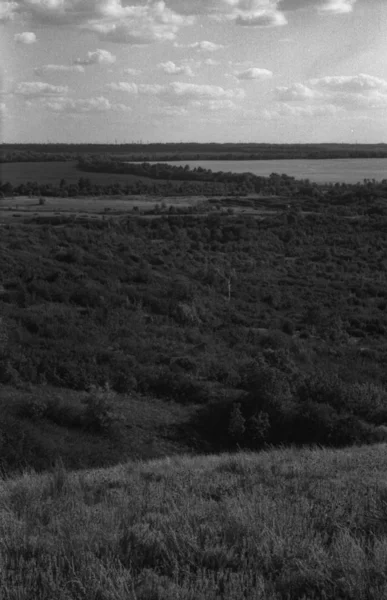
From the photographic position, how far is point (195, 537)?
4.64 meters

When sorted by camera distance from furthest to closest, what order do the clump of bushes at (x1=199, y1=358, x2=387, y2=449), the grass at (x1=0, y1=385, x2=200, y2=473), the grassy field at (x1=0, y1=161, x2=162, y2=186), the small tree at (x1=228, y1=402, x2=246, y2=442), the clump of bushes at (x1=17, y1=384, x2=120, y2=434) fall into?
the grassy field at (x1=0, y1=161, x2=162, y2=186), the clump of bushes at (x1=199, y1=358, x2=387, y2=449), the small tree at (x1=228, y1=402, x2=246, y2=442), the clump of bushes at (x1=17, y1=384, x2=120, y2=434), the grass at (x1=0, y1=385, x2=200, y2=473)

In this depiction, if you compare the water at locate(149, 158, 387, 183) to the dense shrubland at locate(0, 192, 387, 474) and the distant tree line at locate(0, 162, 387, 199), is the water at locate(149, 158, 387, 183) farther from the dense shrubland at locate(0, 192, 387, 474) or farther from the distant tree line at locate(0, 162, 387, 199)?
the dense shrubland at locate(0, 192, 387, 474)

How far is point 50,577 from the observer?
3.85m

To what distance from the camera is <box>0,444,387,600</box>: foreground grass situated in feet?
12.7

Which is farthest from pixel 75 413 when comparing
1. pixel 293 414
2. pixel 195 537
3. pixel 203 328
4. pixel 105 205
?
pixel 105 205

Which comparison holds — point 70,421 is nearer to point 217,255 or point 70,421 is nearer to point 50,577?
point 50,577

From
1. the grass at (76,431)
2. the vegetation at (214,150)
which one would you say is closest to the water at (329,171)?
the vegetation at (214,150)

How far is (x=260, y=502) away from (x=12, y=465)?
554 cm

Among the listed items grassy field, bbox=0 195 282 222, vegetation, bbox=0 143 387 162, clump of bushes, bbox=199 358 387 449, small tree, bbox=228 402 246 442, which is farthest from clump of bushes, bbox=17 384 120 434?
vegetation, bbox=0 143 387 162

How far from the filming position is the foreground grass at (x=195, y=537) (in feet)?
Answer: 12.7

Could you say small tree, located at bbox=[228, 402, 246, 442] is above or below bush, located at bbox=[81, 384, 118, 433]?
below

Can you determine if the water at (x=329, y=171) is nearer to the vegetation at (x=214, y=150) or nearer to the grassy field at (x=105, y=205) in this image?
the vegetation at (x=214, y=150)

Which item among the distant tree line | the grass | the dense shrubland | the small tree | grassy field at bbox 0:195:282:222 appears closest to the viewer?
the grass

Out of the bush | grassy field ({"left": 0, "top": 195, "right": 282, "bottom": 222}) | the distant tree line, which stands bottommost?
the bush
